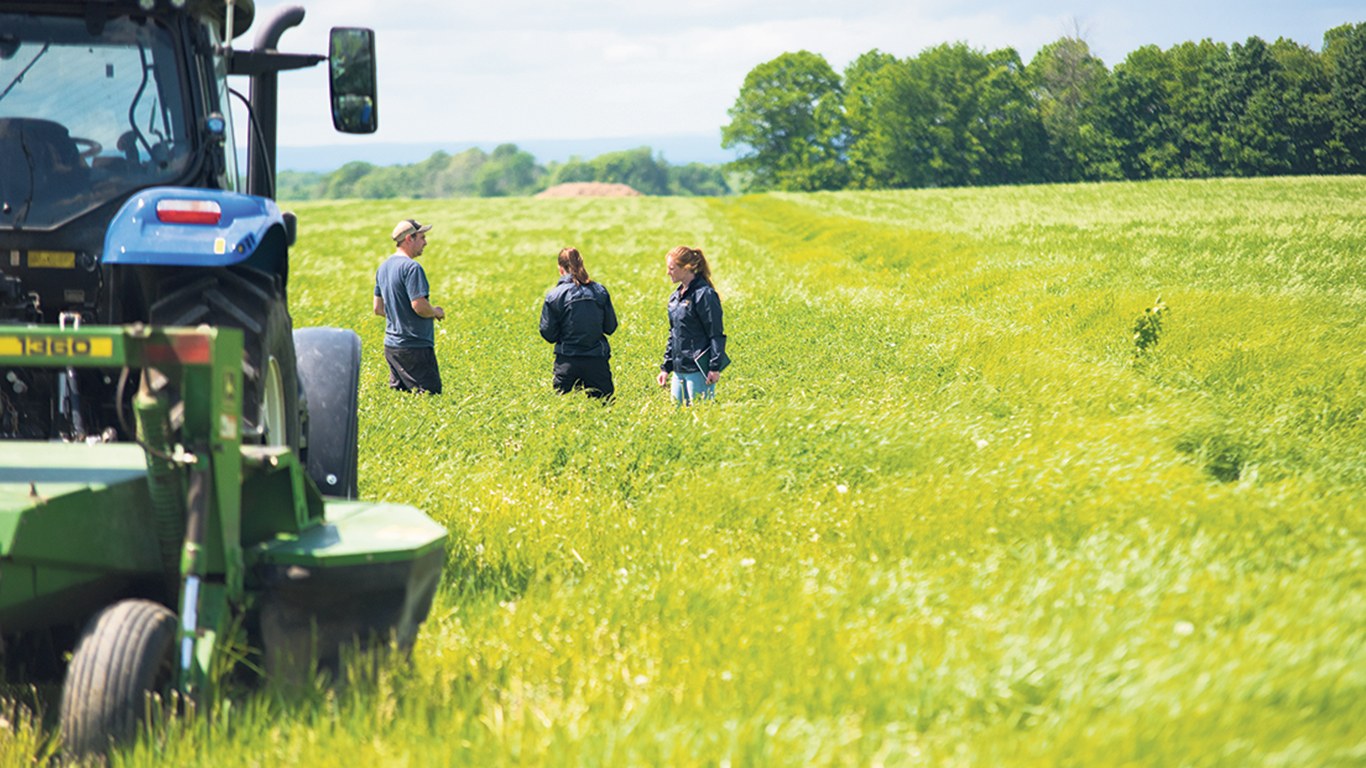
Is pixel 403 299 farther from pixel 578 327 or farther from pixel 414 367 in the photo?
pixel 578 327

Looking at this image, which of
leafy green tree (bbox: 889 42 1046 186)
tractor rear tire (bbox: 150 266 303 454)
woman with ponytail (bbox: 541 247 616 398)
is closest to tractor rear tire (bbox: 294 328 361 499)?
tractor rear tire (bbox: 150 266 303 454)

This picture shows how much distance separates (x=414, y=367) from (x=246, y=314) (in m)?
Answer: 5.31

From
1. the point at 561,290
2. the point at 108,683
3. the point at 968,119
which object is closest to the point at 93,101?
the point at 108,683

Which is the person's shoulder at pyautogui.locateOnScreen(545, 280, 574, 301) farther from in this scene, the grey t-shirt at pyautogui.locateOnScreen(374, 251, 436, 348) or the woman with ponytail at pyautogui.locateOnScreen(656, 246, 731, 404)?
the grey t-shirt at pyautogui.locateOnScreen(374, 251, 436, 348)

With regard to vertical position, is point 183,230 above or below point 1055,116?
below

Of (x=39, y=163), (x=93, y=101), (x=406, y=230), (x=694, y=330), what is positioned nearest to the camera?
(x=39, y=163)

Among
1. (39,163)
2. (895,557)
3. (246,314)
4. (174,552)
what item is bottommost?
(895,557)

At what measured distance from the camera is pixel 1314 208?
88.1 ft

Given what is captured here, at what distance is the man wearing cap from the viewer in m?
8.70

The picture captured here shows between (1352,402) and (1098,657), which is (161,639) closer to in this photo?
(1098,657)

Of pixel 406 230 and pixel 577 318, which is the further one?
pixel 406 230

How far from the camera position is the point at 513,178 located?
185m

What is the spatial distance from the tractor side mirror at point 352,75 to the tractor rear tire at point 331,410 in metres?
1.13

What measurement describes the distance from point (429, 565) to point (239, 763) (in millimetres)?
749
